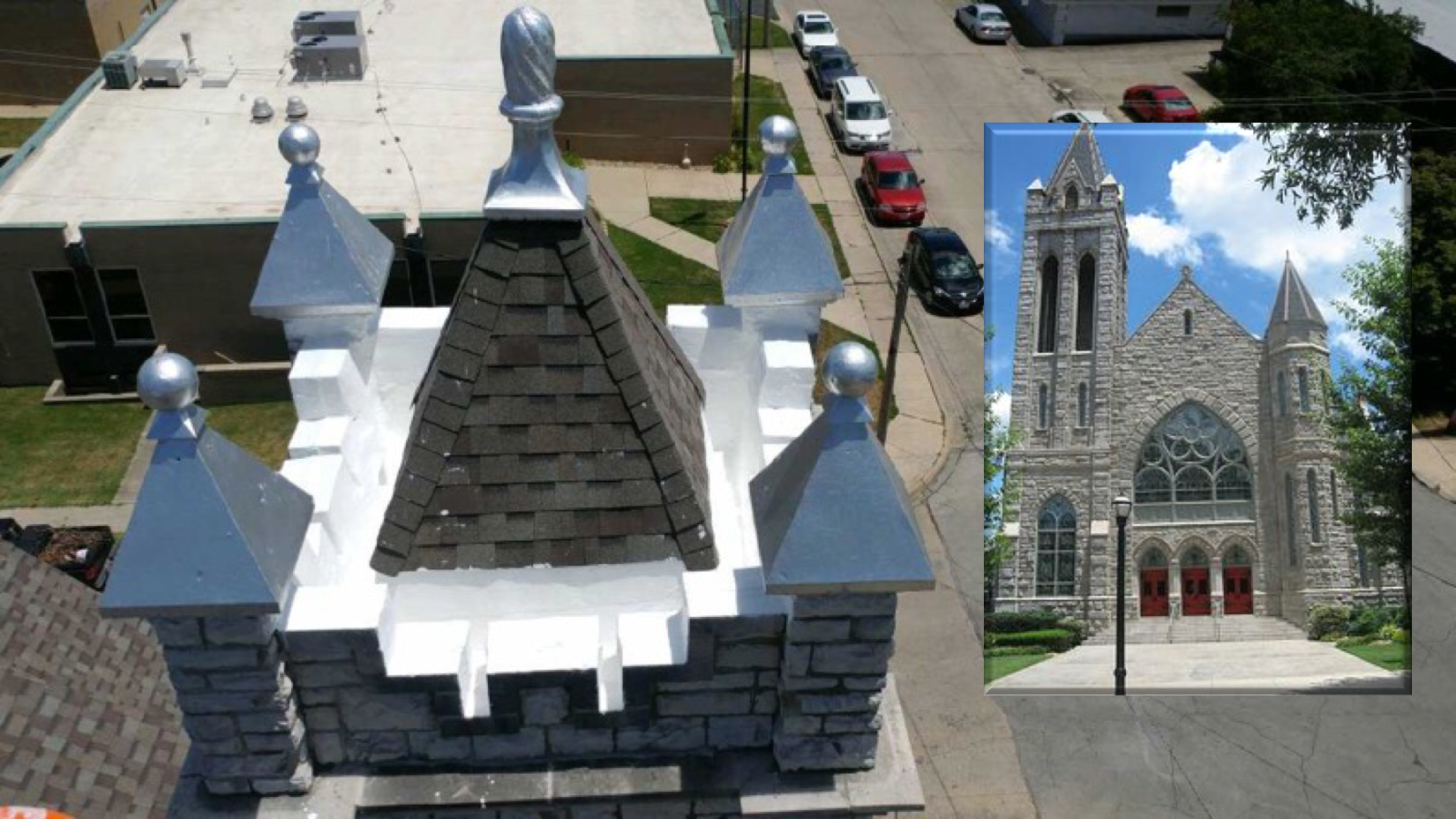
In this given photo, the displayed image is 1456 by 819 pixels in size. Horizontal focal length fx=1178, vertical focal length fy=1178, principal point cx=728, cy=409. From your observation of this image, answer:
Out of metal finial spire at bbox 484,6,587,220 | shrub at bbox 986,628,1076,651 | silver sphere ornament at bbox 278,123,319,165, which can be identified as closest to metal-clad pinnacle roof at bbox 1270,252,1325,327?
shrub at bbox 986,628,1076,651

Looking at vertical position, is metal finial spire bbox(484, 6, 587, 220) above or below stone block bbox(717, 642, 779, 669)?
above

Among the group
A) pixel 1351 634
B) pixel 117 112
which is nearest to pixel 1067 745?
pixel 1351 634

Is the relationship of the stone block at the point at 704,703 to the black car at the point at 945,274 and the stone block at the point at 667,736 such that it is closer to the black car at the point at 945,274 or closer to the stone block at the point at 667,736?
the stone block at the point at 667,736

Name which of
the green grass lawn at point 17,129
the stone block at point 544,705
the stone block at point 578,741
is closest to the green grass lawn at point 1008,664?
the stone block at point 578,741

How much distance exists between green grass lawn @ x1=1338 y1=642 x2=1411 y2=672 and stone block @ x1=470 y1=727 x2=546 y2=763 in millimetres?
11040

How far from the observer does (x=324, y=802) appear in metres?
7.11

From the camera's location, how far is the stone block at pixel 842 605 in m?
6.81

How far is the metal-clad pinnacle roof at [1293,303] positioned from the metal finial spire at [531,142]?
31.8 feet

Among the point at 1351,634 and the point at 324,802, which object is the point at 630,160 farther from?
the point at 324,802

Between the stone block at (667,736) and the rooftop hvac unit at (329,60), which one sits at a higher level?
the rooftop hvac unit at (329,60)

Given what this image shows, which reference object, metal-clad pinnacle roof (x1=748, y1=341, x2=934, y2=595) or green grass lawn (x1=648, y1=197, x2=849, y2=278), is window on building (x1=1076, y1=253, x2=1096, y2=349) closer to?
metal-clad pinnacle roof (x1=748, y1=341, x2=934, y2=595)

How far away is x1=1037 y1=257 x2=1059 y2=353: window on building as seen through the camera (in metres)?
13.2

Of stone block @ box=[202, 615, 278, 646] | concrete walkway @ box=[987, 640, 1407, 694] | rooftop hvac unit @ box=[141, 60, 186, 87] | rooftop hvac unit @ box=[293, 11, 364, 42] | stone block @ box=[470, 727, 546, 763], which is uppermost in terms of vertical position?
rooftop hvac unit @ box=[293, 11, 364, 42]

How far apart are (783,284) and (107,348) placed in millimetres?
18493
